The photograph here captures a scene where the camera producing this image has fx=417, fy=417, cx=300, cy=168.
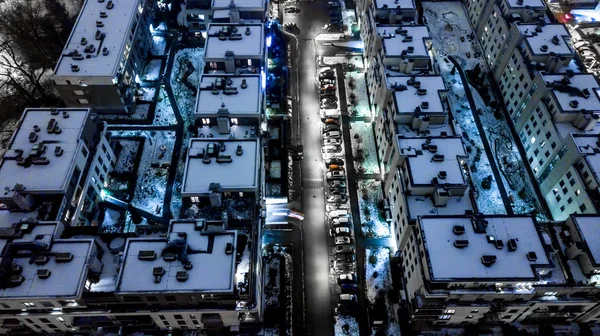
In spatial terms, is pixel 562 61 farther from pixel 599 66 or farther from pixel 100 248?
pixel 100 248

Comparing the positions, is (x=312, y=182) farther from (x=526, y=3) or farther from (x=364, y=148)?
(x=526, y=3)

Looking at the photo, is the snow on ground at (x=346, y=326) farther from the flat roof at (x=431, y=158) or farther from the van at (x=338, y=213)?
the flat roof at (x=431, y=158)

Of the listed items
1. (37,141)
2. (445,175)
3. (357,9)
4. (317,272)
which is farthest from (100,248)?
(357,9)

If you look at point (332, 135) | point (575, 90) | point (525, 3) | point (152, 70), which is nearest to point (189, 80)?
point (152, 70)

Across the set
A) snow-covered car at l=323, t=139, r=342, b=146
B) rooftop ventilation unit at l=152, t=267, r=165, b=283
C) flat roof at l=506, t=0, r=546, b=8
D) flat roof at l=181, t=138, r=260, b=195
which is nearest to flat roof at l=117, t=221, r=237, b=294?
rooftop ventilation unit at l=152, t=267, r=165, b=283

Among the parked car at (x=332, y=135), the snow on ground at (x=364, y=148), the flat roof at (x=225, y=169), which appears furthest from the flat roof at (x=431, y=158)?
the flat roof at (x=225, y=169)

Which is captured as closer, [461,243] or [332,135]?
[461,243]
